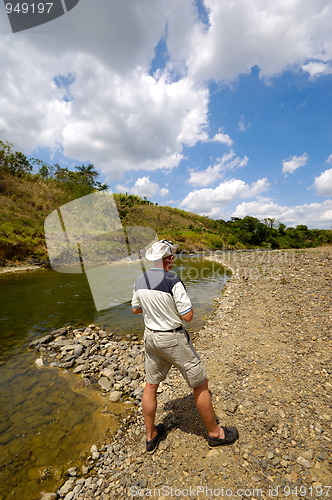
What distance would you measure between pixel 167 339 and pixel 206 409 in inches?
46.7

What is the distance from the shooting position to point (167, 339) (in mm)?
2830

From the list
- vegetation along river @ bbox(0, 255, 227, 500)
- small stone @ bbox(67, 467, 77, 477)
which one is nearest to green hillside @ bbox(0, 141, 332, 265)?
vegetation along river @ bbox(0, 255, 227, 500)

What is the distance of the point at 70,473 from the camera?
3135 millimetres

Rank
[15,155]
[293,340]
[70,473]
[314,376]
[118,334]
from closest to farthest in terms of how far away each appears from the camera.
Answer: [70,473], [314,376], [293,340], [118,334], [15,155]

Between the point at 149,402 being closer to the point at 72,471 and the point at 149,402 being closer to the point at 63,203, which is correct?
the point at 72,471

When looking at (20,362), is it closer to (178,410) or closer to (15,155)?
(178,410)

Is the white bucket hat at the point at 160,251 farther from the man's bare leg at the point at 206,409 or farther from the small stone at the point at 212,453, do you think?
the small stone at the point at 212,453

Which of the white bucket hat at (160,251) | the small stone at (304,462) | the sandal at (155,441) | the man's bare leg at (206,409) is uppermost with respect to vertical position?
the white bucket hat at (160,251)

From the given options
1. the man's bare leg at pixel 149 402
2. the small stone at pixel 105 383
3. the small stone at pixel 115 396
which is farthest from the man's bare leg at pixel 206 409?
the small stone at pixel 105 383

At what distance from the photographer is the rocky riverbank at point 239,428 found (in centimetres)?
252

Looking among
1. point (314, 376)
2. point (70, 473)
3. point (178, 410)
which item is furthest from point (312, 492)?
point (70, 473)

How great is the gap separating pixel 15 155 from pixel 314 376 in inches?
2475

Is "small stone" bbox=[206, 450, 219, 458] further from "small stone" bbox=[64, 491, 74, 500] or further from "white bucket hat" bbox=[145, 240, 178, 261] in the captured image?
"white bucket hat" bbox=[145, 240, 178, 261]

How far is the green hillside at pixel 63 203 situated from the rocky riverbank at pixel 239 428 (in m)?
25.2
